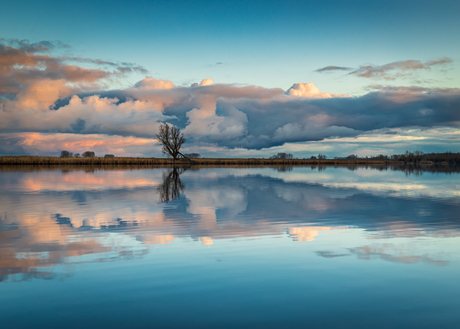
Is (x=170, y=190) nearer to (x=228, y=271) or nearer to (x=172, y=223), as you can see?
(x=172, y=223)

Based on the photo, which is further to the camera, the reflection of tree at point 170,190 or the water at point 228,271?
the reflection of tree at point 170,190

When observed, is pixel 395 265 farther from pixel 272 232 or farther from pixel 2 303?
pixel 2 303

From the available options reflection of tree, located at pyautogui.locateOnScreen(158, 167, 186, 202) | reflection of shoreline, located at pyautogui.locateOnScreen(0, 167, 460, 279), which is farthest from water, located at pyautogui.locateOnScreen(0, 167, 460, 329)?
reflection of tree, located at pyautogui.locateOnScreen(158, 167, 186, 202)

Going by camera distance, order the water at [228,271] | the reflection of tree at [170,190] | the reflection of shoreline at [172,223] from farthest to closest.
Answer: the reflection of tree at [170,190], the reflection of shoreline at [172,223], the water at [228,271]

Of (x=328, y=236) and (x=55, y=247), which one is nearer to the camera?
(x=55, y=247)

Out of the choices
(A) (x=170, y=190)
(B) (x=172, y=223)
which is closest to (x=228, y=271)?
(B) (x=172, y=223)

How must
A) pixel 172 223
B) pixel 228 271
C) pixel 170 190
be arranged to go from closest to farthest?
pixel 228 271
pixel 172 223
pixel 170 190

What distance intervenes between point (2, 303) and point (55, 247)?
2.60 metres

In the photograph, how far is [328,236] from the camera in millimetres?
7387

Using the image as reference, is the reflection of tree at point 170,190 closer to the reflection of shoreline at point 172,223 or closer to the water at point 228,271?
the reflection of shoreline at point 172,223

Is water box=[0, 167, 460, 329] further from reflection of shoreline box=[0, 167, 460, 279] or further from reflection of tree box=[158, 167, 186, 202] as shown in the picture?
reflection of tree box=[158, 167, 186, 202]

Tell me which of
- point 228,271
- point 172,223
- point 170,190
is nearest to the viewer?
point 228,271

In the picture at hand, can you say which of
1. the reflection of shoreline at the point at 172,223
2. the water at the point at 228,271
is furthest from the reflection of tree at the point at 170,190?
the water at the point at 228,271

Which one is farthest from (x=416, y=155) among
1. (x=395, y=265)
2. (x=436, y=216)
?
Result: (x=395, y=265)
